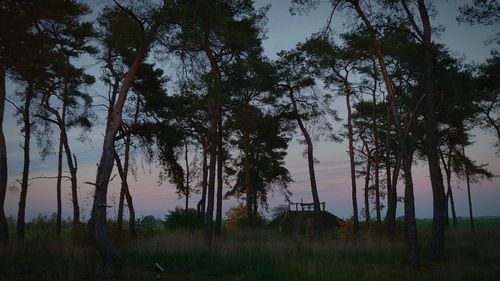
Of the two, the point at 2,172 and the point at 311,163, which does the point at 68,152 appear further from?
the point at 311,163

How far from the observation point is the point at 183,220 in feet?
83.4

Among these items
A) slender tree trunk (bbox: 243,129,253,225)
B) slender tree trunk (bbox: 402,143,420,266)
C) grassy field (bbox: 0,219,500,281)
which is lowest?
grassy field (bbox: 0,219,500,281)

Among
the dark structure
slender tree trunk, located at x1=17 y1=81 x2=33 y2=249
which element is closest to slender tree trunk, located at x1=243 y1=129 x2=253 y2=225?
the dark structure

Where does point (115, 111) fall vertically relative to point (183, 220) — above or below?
above

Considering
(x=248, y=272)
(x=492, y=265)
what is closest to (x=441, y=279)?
(x=492, y=265)

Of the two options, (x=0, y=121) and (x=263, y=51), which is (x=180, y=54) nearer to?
(x=0, y=121)

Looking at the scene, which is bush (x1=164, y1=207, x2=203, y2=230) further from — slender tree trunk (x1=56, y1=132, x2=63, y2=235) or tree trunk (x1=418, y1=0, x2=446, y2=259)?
tree trunk (x1=418, y1=0, x2=446, y2=259)

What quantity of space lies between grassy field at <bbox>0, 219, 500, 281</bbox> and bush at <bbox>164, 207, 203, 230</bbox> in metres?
7.82

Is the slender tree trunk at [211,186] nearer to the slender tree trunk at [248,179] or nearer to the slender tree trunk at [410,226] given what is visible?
the slender tree trunk at [410,226]

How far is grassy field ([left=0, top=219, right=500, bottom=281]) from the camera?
34.5 ft

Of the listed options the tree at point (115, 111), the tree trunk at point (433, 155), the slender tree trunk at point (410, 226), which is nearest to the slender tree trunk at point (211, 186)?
the tree at point (115, 111)

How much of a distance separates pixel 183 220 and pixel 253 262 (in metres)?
13.5

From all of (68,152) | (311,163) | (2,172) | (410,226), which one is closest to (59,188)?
(68,152)

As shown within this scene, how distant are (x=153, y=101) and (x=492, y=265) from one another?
18015 mm
